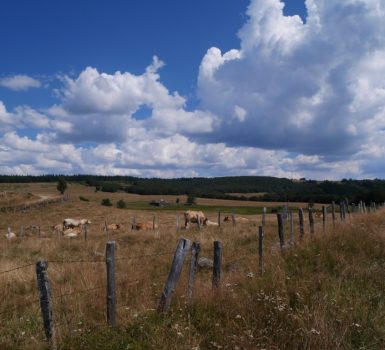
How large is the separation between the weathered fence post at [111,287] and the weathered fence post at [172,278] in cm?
68

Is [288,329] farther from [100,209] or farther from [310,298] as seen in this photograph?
[100,209]

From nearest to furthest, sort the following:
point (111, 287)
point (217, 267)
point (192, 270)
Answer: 1. point (111, 287)
2. point (192, 270)
3. point (217, 267)

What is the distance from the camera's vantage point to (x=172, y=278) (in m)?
6.24

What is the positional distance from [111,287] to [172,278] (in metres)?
0.91

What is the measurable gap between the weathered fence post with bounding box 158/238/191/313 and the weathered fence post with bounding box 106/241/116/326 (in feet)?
2.23

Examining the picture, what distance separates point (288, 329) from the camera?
5094 millimetres

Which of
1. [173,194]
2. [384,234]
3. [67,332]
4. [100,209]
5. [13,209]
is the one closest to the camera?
[67,332]

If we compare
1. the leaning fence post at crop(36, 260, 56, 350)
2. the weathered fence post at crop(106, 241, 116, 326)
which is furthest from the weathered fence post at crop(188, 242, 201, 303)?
the leaning fence post at crop(36, 260, 56, 350)

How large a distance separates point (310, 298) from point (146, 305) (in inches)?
101

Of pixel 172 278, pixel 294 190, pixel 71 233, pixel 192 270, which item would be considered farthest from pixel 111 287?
pixel 294 190

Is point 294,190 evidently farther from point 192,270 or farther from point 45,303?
point 45,303

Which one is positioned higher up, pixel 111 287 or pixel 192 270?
pixel 192 270

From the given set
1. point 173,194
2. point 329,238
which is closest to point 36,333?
point 329,238

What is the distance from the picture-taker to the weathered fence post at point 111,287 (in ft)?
19.5
